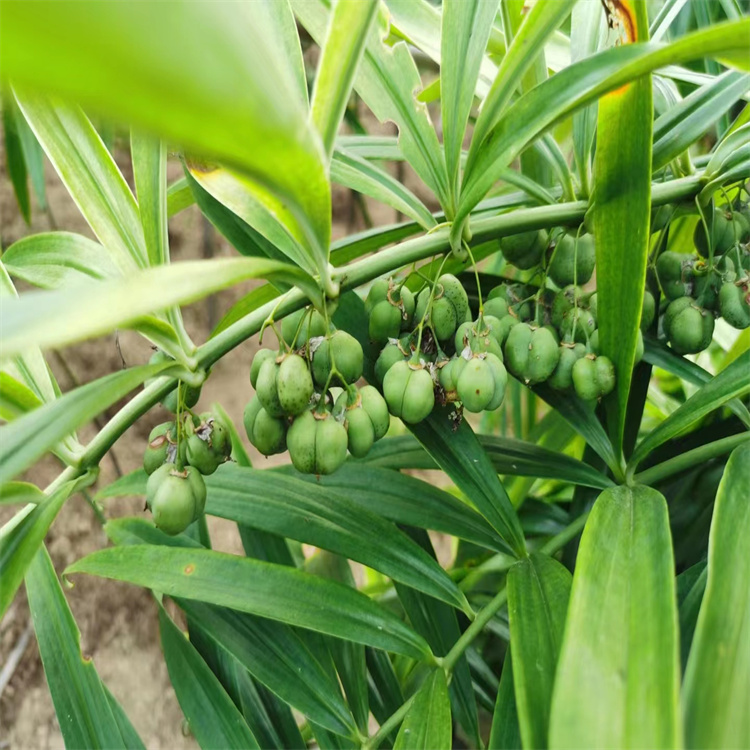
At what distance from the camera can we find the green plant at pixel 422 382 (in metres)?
0.33

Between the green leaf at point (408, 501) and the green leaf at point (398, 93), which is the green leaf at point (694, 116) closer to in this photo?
the green leaf at point (398, 93)

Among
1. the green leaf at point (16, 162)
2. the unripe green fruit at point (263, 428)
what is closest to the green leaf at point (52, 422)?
the unripe green fruit at point (263, 428)

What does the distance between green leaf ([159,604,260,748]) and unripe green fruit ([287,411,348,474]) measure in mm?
269

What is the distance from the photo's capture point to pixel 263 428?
0.46 meters

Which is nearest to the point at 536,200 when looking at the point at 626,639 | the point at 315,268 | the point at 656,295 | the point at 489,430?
the point at 656,295

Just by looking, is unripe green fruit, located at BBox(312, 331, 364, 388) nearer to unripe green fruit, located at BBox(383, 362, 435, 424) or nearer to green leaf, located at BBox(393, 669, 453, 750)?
unripe green fruit, located at BBox(383, 362, 435, 424)

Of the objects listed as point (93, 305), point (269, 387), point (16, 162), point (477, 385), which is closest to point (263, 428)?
point (269, 387)

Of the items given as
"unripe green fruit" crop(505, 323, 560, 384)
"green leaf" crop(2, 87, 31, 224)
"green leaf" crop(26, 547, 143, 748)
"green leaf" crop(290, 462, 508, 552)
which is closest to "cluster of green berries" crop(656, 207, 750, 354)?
"unripe green fruit" crop(505, 323, 560, 384)

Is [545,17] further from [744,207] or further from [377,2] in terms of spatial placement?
[744,207]

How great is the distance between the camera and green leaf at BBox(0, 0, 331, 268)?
148mm

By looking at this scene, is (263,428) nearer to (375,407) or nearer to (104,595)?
(375,407)

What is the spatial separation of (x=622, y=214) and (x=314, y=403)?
24 cm

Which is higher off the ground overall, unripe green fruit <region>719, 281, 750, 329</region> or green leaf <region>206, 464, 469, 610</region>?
unripe green fruit <region>719, 281, 750, 329</region>

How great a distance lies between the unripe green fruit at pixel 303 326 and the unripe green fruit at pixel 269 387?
0.02m
